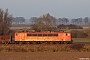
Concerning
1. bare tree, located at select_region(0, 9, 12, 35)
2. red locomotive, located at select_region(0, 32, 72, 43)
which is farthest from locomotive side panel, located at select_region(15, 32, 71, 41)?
bare tree, located at select_region(0, 9, 12, 35)

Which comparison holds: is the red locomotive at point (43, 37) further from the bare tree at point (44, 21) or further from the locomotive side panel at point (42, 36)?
the bare tree at point (44, 21)

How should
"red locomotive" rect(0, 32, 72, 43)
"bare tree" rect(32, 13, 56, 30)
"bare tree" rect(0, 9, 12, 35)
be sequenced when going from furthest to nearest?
"bare tree" rect(32, 13, 56, 30)
"bare tree" rect(0, 9, 12, 35)
"red locomotive" rect(0, 32, 72, 43)

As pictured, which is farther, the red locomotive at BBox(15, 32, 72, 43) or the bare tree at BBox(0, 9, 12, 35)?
the bare tree at BBox(0, 9, 12, 35)

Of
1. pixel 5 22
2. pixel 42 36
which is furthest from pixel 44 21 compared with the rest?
pixel 42 36

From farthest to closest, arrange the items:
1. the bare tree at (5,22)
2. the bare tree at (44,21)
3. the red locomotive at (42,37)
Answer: the bare tree at (44,21)
the bare tree at (5,22)
the red locomotive at (42,37)

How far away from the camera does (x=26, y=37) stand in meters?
51.7

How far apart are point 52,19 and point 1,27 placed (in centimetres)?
3428

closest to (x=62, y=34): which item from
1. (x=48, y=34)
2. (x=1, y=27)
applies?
(x=48, y=34)

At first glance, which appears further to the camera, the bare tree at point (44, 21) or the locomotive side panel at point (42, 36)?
the bare tree at point (44, 21)

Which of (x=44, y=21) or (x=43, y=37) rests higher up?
(x=44, y=21)

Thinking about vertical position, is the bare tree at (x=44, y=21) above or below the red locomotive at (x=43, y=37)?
above

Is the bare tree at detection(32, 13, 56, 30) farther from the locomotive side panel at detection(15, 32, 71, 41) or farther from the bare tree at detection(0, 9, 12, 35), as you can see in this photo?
the locomotive side panel at detection(15, 32, 71, 41)

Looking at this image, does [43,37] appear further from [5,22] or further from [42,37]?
[5,22]

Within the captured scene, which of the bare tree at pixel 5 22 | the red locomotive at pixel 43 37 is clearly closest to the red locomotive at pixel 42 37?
the red locomotive at pixel 43 37
